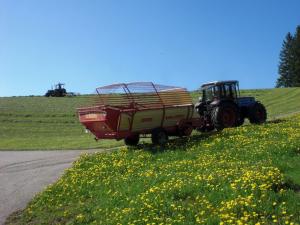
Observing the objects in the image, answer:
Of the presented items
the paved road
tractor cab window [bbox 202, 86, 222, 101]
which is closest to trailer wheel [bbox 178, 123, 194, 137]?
tractor cab window [bbox 202, 86, 222, 101]

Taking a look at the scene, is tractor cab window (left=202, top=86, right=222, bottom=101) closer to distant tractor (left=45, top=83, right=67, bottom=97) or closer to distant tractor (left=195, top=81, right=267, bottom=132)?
distant tractor (left=195, top=81, right=267, bottom=132)

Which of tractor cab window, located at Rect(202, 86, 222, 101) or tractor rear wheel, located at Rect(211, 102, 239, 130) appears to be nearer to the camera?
tractor rear wheel, located at Rect(211, 102, 239, 130)

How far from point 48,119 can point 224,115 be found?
2966 cm

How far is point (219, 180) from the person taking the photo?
1130 cm

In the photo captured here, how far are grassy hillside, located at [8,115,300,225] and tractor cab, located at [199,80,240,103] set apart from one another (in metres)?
7.21

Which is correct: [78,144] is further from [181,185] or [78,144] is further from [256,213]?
[256,213]

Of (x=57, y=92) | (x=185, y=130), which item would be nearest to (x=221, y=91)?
(x=185, y=130)

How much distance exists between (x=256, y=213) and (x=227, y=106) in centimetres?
1659

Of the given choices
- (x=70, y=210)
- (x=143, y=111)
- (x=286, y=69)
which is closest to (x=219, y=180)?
(x=70, y=210)

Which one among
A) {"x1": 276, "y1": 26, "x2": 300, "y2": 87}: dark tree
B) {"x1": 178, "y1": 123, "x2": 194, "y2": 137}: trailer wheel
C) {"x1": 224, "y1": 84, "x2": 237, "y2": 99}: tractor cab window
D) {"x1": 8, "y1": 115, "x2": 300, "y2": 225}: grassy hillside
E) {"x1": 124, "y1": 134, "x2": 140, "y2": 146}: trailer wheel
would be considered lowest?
{"x1": 8, "y1": 115, "x2": 300, "y2": 225}: grassy hillside

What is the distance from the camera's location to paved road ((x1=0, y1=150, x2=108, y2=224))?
1457cm

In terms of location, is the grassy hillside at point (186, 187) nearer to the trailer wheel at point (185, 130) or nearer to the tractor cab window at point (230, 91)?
the trailer wheel at point (185, 130)

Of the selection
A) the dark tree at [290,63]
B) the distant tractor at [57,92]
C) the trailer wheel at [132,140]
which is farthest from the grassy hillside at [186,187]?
the dark tree at [290,63]

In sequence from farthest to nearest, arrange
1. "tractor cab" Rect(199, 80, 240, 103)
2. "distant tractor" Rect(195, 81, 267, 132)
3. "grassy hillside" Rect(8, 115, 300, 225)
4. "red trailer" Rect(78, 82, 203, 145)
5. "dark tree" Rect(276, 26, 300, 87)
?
"dark tree" Rect(276, 26, 300, 87), "tractor cab" Rect(199, 80, 240, 103), "distant tractor" Rect(195, 81, 267, 132), "red trailer" Rect(78, 82, 203, 145), "grassy hillside" Rect(8, 115, 300, 225)
